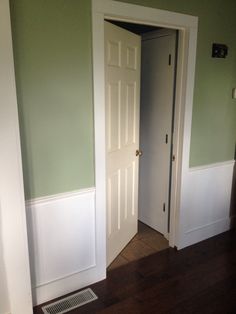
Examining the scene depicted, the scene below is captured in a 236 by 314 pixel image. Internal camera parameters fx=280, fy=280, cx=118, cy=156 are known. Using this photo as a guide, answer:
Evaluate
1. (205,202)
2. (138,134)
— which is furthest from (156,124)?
(205,202)

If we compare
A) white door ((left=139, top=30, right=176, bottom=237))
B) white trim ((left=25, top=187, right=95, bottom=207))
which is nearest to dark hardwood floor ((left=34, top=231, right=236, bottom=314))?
white door ((left=139, top=30, right=176, bottom=237))

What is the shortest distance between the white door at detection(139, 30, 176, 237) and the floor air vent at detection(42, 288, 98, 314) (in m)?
1.12

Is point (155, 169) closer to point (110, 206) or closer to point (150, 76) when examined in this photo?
point (110, 206)

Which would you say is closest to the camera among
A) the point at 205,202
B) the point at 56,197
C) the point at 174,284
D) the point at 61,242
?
the point at 56,197

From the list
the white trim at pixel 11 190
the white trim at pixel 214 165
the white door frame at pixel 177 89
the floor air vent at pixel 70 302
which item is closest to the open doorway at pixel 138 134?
the white door frame at pixel 177 89

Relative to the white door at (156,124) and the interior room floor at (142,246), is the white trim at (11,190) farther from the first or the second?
the white door at (156,124)

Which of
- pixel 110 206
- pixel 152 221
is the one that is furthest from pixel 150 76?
pixel 152 221

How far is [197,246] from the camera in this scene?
2785 mm

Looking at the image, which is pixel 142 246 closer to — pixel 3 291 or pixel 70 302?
pixel 70 302

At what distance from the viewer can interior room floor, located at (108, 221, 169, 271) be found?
2.57 metres

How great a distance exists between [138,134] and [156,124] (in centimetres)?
27

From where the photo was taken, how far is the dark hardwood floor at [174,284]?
2.00 meters

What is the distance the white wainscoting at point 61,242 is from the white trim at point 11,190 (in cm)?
14

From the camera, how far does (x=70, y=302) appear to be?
204cm
